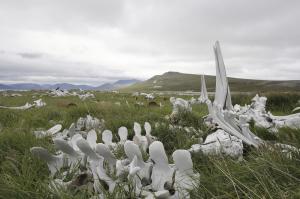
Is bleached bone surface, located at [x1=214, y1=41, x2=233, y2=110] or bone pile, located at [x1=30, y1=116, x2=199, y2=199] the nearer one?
bone pile, located at [x1=30, y1=116, x2=199, y2=199]

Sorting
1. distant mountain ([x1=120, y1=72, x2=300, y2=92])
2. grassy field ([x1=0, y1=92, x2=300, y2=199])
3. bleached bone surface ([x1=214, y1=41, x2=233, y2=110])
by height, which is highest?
bleached bone surface ([x1=214, y1=41, x2=233, y2=110])

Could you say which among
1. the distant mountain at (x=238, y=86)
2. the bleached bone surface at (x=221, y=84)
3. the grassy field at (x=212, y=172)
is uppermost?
the bleached bone surface at (x=221, y=84)

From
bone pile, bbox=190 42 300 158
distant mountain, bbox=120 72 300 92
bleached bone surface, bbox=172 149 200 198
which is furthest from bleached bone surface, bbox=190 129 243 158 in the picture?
distant mountain, bbox=120 72 300 92

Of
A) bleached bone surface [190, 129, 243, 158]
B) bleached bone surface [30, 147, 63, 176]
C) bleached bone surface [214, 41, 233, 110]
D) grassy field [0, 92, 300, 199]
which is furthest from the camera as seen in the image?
bleached bone surface [214, 41, 233, 110]

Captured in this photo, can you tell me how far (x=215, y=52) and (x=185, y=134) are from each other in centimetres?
124

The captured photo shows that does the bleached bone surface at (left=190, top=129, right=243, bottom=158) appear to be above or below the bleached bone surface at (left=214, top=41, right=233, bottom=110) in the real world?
below

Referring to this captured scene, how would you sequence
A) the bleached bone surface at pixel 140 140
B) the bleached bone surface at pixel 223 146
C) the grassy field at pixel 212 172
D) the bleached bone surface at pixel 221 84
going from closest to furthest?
the grassy field at pixel 212 172 → the bleached bone surface at pixel 223 146 → the bleached bone surface at pixel 140 140 → the bleached bone surface at pixel 221 84

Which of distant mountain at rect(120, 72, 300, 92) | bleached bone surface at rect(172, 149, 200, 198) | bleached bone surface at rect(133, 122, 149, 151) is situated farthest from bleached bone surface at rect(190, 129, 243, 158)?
distant mountain at rect(120, 72, 300, 92)

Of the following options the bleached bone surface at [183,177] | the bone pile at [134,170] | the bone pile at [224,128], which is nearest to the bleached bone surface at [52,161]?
the bone pile at [134,170]

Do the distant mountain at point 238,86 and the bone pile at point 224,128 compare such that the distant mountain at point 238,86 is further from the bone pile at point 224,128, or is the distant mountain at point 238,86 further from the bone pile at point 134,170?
the bone pile at point 134,170

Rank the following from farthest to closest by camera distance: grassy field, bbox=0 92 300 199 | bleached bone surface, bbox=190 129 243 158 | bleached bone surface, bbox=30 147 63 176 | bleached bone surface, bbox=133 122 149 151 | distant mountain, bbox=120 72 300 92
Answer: distant mountain, bbox=120 72 300 92 → bleached bone surface, bbox=133 122 149 151 → bleached bone surface, bbox=190 129 243 158 → bleached bone surface, bbox=30 147 63 176 → grassy field, bbox=0 92 300 199

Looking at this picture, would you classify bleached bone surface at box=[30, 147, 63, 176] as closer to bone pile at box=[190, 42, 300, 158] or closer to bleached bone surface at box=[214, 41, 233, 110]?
bone pile at box=[190, 42, 300, 158]

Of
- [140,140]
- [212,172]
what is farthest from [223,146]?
[140,140]

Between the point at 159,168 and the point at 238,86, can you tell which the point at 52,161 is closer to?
the point at 159,168
